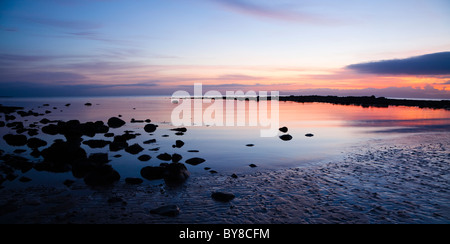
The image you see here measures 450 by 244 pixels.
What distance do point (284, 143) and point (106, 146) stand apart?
14936 mm

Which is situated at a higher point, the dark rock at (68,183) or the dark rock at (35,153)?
the dark rock at (35,153)

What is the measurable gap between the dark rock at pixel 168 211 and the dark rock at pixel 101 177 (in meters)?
4.11

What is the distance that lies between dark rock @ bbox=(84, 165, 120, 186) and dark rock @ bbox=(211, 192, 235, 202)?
5105mm

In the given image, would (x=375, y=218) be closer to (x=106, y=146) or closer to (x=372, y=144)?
(x=372, y=144)

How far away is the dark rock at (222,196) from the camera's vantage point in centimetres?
966

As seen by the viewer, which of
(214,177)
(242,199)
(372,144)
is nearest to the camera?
(242,199)

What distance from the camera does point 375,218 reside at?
8.09m

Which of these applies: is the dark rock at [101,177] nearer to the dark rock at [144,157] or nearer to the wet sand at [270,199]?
the wet sand at [270,199]

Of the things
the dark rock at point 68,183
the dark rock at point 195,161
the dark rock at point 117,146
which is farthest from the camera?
the dark rock at point 117,146

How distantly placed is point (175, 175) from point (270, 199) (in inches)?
184

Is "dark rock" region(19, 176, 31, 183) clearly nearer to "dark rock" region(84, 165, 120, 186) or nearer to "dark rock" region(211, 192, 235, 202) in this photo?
"dark rock" region(84, 165, 120, 186)

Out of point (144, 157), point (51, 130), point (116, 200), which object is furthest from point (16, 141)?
point (116, 200)

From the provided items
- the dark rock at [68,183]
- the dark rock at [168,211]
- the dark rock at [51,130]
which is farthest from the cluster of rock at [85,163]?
the dark rock at [51,130]
